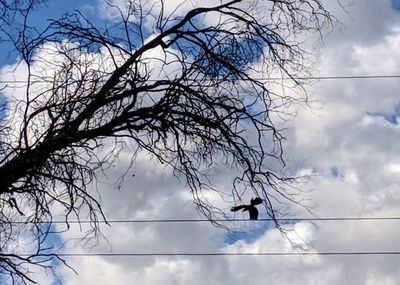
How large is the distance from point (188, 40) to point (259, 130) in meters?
0.92

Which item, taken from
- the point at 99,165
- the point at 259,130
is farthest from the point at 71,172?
the point at 259,130

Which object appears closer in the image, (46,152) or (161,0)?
(46,152)

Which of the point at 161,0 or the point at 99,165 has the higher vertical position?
the point at 161,0

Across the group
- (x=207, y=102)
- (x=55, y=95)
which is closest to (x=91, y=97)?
(x=55, y=95)

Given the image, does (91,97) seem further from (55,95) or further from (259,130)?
(259,130)

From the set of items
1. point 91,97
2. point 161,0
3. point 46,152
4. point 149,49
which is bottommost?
point 46,152

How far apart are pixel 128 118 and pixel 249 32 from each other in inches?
48.6

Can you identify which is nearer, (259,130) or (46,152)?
(46,152)

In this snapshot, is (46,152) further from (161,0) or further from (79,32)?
(161,0)

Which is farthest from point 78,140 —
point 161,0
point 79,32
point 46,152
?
point 161,0

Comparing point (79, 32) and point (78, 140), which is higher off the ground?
point (79, 32)

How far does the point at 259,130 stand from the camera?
6539 millimetres

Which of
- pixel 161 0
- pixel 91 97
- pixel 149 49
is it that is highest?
pixel 161 0

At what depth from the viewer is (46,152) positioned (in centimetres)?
611
